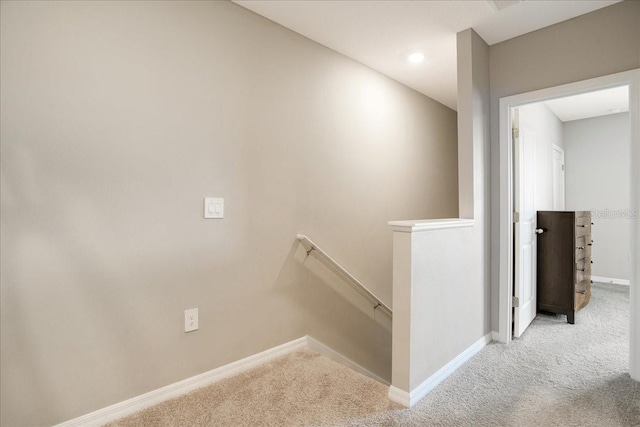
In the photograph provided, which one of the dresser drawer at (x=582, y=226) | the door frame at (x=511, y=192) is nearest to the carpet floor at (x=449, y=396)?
the door frame at (x=511, y=192)

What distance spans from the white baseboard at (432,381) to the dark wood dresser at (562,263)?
4.21ft

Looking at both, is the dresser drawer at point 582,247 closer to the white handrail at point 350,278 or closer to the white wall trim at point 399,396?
the white handrail at point 350,278

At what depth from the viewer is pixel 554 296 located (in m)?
3.23

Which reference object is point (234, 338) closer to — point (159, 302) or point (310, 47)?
point (159, 302)

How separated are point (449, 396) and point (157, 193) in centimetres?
200

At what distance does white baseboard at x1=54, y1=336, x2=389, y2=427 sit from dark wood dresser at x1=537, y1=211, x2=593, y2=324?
7.47ft

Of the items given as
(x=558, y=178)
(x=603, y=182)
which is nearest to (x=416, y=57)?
(x=558, y=178)

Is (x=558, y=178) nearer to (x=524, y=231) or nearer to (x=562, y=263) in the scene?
(x=562, y=263)

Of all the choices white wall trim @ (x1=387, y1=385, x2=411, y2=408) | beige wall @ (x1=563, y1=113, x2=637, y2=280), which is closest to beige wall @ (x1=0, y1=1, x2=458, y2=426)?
white wall trim @ (x1=387, y1=385, x2=411, y2=408)

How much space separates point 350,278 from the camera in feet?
9.14

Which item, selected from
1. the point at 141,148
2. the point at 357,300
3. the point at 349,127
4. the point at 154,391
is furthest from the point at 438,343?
the point at 141,148

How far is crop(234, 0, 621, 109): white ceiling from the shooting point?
85.0 inches

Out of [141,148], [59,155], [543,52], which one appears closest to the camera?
[59,155]

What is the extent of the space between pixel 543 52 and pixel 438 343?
2.26 meters
